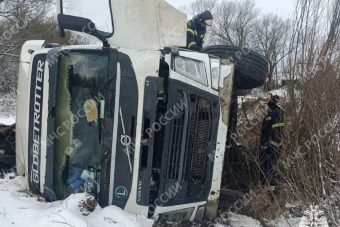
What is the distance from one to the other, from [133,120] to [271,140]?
5.69 feet

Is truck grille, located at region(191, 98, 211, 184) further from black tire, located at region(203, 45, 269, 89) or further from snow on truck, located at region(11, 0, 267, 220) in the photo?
black tire, located at region(203, 45, 269, 89)

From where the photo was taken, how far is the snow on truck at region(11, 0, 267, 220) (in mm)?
3684

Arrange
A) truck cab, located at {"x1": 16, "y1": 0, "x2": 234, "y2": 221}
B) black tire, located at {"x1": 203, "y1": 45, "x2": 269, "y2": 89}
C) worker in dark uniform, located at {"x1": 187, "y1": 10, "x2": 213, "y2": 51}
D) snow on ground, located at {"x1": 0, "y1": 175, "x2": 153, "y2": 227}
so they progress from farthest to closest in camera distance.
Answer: worker in dark uniform, located at {"x1": 187, "y1": 10, "x2": 213, "y2": 51}
black tire, located at {"x1": 203, "y1": 45, "x2": 269, "y2": 89}
truck cab, located at {"x1": 16, "y1": 0, "x2": 234, "y2": 221}
snow on ground, located at {"x1": 0, "y1": 175, "x2": 153, "y2": 227}

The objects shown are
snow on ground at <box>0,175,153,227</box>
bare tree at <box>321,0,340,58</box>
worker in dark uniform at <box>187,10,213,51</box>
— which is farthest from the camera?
worker in dark uniform at <box>187,10,213,51</box>

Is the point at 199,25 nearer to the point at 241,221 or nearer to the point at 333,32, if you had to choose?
the point at 333,32

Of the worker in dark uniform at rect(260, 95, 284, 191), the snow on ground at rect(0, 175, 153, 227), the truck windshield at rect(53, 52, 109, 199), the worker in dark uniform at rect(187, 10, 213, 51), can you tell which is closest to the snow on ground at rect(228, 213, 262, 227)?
the worker in dark uniform at rect(260, 95, 284, 191)

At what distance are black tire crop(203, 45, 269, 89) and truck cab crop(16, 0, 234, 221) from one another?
2.17ft

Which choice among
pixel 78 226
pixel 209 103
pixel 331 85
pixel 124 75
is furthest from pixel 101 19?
pixel 331 85

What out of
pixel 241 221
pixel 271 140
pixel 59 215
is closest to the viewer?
pixel 59 215

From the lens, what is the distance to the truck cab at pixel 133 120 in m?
3.68

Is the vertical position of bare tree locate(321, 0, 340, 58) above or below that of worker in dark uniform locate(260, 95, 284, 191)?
above

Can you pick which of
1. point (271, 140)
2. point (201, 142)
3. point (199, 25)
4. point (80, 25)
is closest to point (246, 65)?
point (271, 140)

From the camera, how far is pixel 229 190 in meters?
4.72

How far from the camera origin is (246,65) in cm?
448
